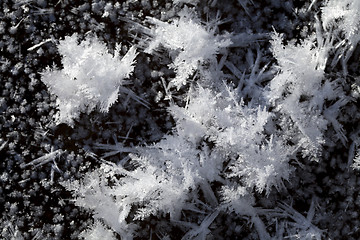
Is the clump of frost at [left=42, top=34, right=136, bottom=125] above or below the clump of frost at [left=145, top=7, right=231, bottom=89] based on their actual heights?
below

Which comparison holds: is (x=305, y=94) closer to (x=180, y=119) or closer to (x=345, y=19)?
(x=345, y=19)

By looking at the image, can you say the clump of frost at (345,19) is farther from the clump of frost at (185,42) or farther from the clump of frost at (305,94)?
the clump of frost at (185,42)

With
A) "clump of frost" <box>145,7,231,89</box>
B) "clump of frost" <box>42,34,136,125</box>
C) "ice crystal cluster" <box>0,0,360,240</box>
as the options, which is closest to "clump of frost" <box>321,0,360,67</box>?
"ice crystal cluster" <box>0,0,360,240</box>

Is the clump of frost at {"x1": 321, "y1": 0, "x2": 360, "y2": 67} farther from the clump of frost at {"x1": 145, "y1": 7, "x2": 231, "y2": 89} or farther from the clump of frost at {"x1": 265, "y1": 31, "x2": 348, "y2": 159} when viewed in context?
the clump of frost at {"x1": 145, "y1": 7, "x2": 231, "y2": 89}

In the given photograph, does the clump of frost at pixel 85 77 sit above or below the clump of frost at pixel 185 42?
below

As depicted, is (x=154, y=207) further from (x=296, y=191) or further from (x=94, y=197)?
(x=296, y=191)

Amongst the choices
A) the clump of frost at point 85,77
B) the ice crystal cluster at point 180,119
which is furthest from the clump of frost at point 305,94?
the clump of frost at point 85,77

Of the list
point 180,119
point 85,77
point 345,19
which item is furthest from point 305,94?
point 85,77
